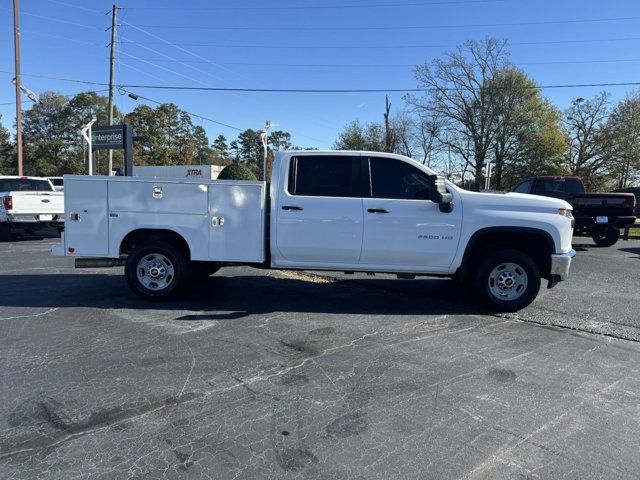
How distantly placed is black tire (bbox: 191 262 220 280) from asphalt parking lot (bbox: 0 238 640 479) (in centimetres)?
50

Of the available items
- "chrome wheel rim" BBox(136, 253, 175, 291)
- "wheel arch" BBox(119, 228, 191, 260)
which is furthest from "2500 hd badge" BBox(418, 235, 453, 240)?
"chrome wheel rim" BBox(136, 253, 175, 291)

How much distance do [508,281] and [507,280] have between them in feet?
0.07

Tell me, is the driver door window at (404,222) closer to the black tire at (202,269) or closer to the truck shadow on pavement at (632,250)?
the black tire at (202,269)

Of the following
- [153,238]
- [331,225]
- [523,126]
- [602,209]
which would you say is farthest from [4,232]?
[523,126]

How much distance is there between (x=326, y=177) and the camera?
6453mm

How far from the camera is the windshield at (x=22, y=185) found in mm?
14828

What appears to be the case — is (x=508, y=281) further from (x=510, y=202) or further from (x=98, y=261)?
(x=98, y=261)

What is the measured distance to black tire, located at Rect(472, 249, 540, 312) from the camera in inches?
249

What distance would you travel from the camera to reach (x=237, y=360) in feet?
15.1

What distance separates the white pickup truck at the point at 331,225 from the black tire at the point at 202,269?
0.99 feet

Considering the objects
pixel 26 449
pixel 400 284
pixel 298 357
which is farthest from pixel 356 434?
pixel 400 284

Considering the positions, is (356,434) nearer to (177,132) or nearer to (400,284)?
(400,284)

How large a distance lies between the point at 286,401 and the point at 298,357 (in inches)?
38.2

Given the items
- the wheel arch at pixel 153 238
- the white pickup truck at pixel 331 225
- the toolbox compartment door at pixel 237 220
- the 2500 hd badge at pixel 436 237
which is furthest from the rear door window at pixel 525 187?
the wheel arch at pixel 153 238
